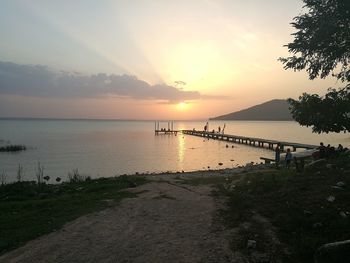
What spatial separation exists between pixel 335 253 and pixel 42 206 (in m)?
10.8

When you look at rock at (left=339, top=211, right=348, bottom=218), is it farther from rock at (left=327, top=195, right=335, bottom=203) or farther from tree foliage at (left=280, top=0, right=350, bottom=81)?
tree foliage at (left=280, top=0, right=350, bottom=81)

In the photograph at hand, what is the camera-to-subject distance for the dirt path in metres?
8.64

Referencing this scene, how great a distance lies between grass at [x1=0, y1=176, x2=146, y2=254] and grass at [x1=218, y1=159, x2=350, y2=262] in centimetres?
498

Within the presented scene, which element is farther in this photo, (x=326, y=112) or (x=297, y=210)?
(x=326, y=112)

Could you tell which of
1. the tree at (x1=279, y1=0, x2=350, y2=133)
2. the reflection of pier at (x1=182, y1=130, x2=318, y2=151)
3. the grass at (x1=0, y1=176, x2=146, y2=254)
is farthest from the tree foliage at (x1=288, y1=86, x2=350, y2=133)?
the reflection of pier at (x1=182, y1=130, x2=318, y2=151)

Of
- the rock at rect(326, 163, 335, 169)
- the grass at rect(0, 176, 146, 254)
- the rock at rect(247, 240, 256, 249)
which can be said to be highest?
the rock at rect(326, 163, 335, 169)

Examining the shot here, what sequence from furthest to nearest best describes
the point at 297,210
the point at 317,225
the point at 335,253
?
1. the point at 297,210
2. the point at 317,225
3. the point at 335,253

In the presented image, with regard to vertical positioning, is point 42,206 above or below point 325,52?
below

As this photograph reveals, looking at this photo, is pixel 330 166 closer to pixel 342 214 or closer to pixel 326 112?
pixel 326 112

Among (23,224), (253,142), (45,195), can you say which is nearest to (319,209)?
(23,224)

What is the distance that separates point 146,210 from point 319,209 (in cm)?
556

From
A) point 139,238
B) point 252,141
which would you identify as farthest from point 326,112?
point 252,141

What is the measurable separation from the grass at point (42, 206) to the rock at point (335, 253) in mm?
7404

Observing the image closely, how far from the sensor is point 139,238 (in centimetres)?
984
